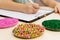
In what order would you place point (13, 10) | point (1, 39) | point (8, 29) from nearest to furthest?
point (1, 39)
point (8, 29)
point (13, 10)

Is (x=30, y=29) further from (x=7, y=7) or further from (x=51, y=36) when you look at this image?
(x=7, y=7)

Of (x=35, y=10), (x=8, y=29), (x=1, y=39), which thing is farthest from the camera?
(x=35, y=10)

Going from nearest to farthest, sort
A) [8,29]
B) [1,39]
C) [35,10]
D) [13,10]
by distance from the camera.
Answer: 1. [1,39]
2. [8,29]
3. [35,10]
4. [13,10]

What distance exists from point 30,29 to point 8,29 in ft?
0.47

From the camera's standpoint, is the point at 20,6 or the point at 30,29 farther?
the point at 20,6

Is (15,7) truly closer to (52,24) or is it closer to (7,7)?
(7,7)

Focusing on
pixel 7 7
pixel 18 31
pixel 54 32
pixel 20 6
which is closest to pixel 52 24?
pixel 54 32

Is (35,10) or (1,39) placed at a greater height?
(35,10)

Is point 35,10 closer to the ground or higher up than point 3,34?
higher up

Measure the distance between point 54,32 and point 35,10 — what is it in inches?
14.7

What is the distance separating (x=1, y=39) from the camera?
0.68 m

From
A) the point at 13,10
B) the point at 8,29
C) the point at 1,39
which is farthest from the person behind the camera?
the point at 13,10

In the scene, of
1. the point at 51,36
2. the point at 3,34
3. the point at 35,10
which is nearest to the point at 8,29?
the point at 3,34

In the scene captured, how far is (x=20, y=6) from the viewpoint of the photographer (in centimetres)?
117
